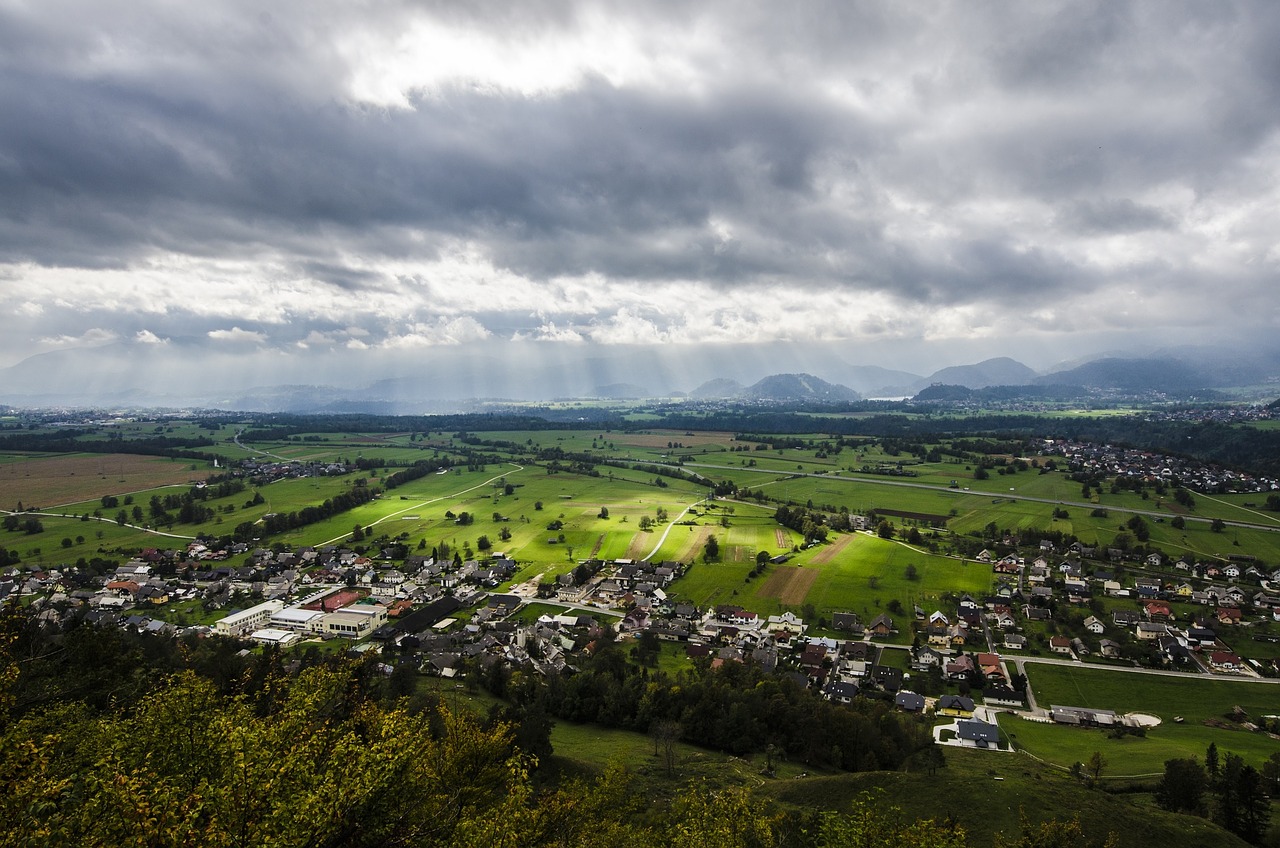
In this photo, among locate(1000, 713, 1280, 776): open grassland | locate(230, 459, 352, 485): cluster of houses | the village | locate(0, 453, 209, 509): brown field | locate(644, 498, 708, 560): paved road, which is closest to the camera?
locate(1000, 713, 1280, 776): open grassland

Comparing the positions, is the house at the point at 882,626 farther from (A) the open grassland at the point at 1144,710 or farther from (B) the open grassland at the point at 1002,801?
(B) the open grassland at the point at 1002,801

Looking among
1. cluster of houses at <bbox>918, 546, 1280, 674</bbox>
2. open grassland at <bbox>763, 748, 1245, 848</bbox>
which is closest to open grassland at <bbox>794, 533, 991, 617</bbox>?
cluster of houses at <bbox>918, 546, 1280, 674</bbox>

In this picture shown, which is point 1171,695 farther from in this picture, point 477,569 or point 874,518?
point 477,569

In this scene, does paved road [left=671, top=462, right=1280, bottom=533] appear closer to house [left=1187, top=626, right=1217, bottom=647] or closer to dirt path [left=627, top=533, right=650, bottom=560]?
house [left=1187, top=626, right=1217, bottom=647]

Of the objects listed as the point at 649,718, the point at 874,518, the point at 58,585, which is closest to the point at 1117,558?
the point at 874,518

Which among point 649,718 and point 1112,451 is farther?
point 1112,451

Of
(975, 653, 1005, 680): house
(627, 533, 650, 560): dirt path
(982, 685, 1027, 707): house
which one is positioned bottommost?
(982, 685, 1027, 707): house
